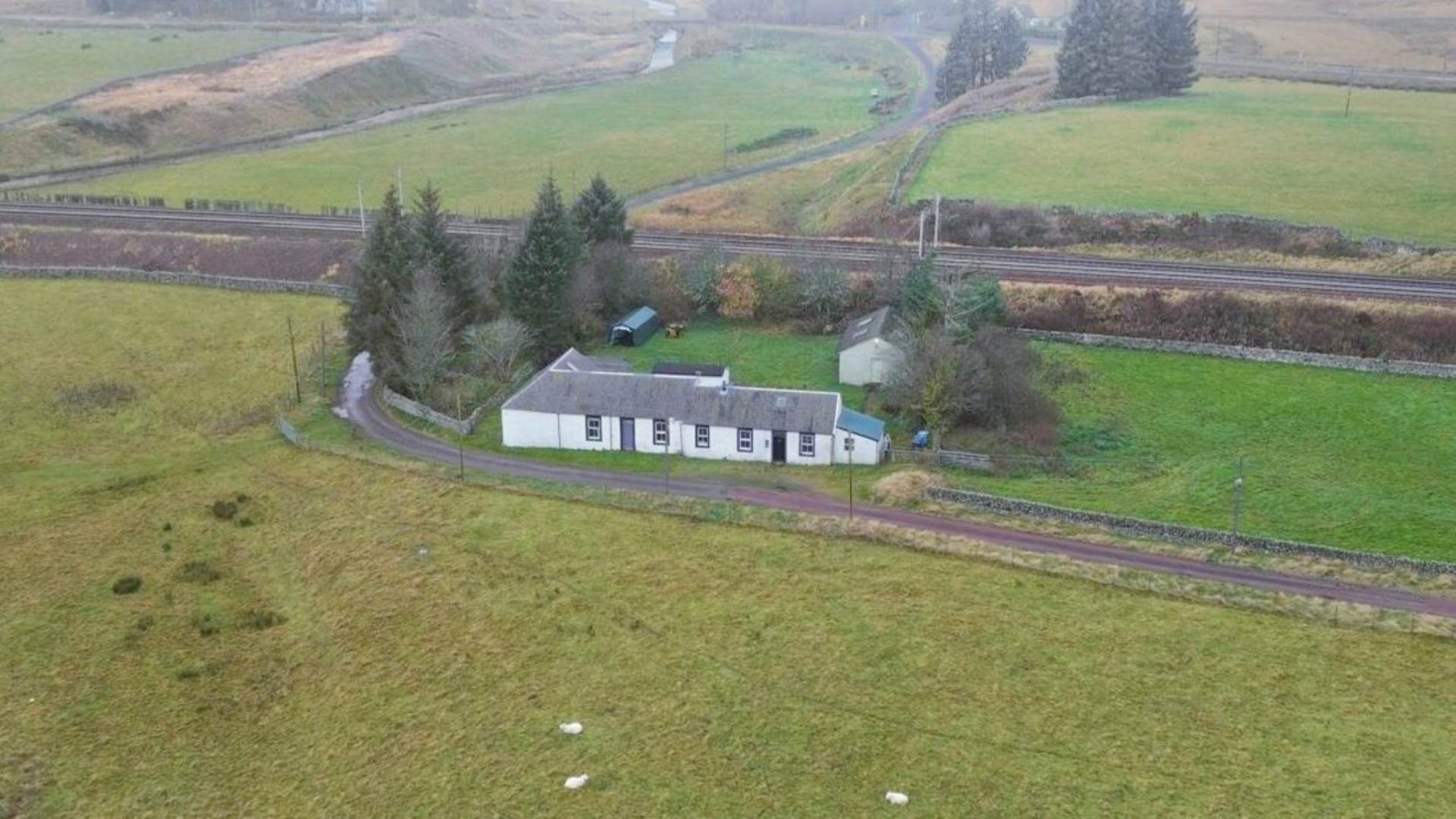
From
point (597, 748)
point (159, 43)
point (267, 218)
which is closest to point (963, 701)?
point (597, 748)

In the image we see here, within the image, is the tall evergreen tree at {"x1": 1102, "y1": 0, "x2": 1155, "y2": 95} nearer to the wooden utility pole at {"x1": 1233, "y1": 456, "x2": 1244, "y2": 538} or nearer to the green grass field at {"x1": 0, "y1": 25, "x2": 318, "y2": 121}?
the wooden utility pole at {"x1": 1233, "y1": 456, "x2": 1244, "y2": 538}

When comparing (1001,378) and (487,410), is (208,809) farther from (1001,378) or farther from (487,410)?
(1001,378)

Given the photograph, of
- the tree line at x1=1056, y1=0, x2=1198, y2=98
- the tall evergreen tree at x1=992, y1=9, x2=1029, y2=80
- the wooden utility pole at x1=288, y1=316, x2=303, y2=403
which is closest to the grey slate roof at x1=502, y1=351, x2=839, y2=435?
the wooden utility pole at x1=288, y1=316, x2=303, y2=403

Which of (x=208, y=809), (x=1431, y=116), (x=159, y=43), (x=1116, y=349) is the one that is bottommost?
(x=208, y=809)

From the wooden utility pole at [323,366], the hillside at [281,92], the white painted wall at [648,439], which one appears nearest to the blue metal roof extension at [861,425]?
the white painted wall at [648,439]

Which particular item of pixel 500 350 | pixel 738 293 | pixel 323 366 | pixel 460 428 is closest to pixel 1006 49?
pixel 738 293

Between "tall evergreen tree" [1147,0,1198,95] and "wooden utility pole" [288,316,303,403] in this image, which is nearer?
"wooden utility pole" [288,316,303,403]

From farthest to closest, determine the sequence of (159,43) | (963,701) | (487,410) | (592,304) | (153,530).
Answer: (159,43), (592,304), (487,410), (153,530), (963,701)
